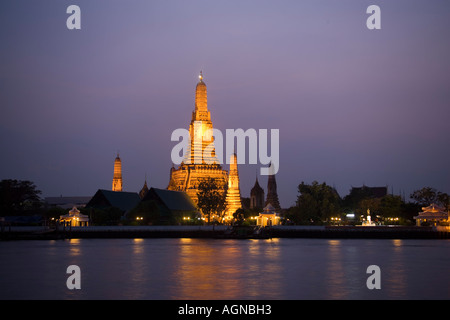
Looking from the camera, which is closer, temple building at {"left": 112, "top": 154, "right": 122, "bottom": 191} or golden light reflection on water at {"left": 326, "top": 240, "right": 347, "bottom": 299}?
golden light reflection on water at {"left": 326, "top": 240, "right": 347, "bottom": 299}

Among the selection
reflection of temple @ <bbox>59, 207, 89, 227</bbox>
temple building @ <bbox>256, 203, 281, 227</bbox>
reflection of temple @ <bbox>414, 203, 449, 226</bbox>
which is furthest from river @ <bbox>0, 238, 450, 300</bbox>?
temple building @ <bbox>256, 203, 281, 227</bbox>

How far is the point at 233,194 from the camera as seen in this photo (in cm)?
12756

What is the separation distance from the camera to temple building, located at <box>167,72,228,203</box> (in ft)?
446

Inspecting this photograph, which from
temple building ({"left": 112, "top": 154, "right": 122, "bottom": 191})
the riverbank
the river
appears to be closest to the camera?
the river

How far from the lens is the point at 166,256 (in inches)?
2104

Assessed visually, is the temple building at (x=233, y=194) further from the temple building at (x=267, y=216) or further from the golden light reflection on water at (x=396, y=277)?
the golden light reflection on water at (x=396, y=277)

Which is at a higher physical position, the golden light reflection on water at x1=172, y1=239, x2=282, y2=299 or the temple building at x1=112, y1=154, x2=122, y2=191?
the temple building at x1=112, y1=154, x2=122, y2=191

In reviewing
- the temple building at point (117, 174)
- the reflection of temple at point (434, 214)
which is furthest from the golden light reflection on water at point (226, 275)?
the temple building at point (117, 174)

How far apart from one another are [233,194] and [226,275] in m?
87.7

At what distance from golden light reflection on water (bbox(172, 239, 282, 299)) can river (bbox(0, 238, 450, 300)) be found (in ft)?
0.16

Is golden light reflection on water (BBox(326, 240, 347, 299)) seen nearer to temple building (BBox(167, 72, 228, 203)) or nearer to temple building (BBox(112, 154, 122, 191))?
temple building (BBox(167, 72, 228, 203))

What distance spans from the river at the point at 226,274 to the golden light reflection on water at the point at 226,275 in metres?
0.05
